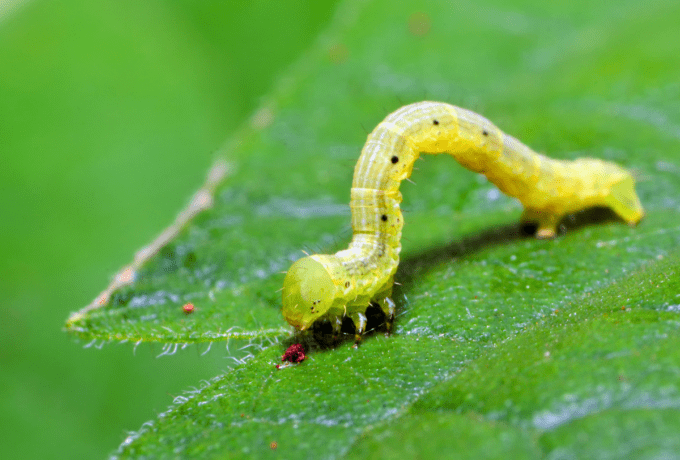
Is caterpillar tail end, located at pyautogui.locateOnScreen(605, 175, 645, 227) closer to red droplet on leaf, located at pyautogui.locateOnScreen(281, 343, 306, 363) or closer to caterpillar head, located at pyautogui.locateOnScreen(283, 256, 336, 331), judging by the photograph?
caterpillar head, located at pyautogui.locateOnScreen(283, 256, 336, 331)

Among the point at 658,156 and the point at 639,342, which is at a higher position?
the point at 658,156

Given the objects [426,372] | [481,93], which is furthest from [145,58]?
[426,372]

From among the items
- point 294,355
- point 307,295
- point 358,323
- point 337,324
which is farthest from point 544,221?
point 294,355

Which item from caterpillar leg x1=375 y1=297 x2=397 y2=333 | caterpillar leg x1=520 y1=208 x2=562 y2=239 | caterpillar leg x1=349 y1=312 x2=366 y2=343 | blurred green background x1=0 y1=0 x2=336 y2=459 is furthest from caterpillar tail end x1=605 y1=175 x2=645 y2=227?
blurred green background x1=0 y1=0 x2=336 y2=459

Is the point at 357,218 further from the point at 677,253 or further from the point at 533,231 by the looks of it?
the point at 677,253

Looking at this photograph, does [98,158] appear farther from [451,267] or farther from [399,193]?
[451,267]

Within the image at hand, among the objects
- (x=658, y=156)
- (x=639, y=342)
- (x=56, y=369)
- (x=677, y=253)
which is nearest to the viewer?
(x=639, y=342)

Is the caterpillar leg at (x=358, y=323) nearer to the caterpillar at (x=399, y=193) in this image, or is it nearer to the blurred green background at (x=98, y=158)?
the caterpillar at (x=399, y=193)
